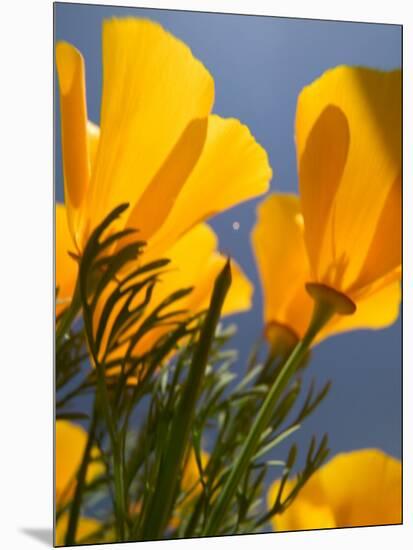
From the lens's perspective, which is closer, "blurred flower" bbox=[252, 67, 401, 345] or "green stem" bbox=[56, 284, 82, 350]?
"green stem" bbox=[56, 284, 82, 350]

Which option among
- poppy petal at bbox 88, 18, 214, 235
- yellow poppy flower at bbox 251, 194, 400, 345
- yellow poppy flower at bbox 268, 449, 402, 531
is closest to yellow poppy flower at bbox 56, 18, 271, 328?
poppy petal at bbox 88, 18, 214, 235

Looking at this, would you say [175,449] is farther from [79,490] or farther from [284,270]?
[284,270]

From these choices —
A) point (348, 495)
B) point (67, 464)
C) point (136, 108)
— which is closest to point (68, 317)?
point (67, 464)

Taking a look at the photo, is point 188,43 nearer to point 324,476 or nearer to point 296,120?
point 296,120

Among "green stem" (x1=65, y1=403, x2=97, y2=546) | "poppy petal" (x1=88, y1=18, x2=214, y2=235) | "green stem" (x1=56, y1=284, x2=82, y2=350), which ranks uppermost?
"poppy petal" (x1=88, y1=18, x2=214, y2=235)

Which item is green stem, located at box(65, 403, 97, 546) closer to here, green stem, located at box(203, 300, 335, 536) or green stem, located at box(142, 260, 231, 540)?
green stem, located at box(142, 260, 231, 540)

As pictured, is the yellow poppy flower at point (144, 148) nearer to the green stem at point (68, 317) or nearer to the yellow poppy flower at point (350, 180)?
the green stem at point (68, 317)
